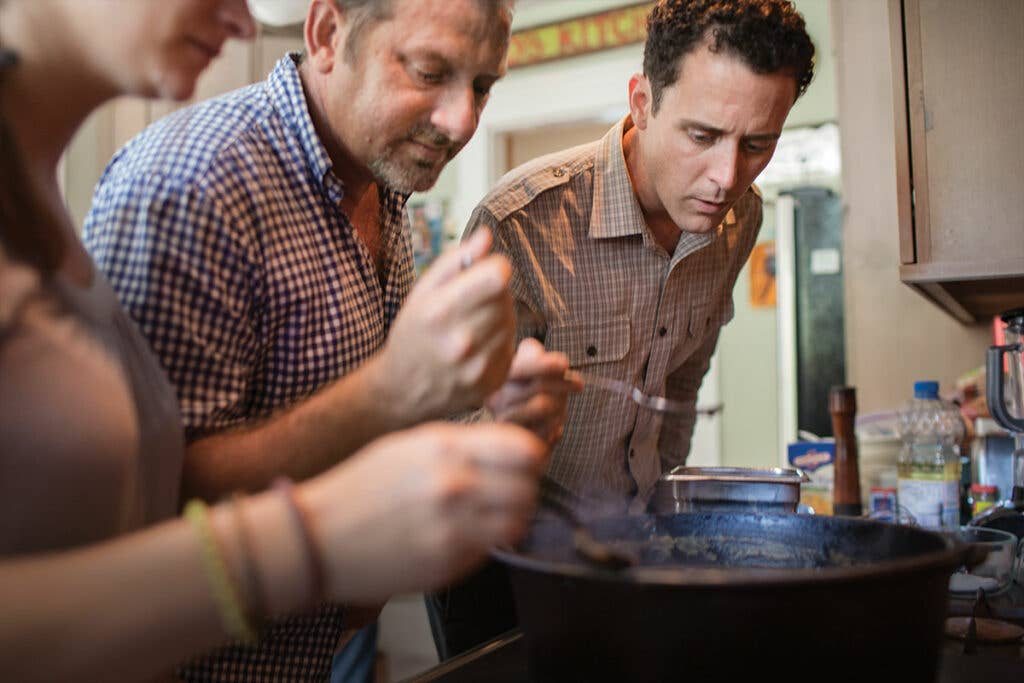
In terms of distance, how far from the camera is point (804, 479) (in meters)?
1.38

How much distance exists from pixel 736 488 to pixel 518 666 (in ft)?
1.62

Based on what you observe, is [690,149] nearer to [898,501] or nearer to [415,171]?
[415,171]

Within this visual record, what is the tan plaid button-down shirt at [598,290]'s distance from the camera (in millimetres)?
1652

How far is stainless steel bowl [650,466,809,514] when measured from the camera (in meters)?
1.35

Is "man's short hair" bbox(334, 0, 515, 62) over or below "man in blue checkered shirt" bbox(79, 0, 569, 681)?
over

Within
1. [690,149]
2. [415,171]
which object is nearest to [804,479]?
[690,149]

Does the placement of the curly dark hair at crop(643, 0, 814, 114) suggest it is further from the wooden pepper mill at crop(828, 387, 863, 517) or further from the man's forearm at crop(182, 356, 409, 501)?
the man's forearm at crop(182, 356, 409, 501)

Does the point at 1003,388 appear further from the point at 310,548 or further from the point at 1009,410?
the point at 310,548

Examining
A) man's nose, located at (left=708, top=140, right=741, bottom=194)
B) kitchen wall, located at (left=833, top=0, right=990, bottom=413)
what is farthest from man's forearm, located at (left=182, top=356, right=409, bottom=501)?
kitchen wall, located at (left=833, top=0, right=990, bottom=413)

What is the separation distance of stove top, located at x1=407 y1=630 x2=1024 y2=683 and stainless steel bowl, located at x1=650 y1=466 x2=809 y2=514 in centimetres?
30

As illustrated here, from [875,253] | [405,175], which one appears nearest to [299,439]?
[405,175]

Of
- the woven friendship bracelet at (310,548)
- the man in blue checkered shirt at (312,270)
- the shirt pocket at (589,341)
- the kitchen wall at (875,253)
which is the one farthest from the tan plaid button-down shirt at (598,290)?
the kitchen wall at (875,253)

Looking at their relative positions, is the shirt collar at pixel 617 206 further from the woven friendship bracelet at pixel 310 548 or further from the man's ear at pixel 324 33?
the woven friendship bracelet at pixel 310 548

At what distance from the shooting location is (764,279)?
4176mm
